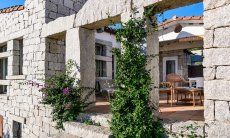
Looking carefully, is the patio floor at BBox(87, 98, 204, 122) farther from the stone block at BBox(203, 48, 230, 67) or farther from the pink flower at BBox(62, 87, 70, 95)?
the stone block at BBox(203, 48, 230, 67)

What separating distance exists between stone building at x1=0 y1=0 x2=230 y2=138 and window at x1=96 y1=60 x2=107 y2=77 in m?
3.75

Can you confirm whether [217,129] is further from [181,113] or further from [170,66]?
[170,66]

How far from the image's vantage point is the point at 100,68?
11477mm

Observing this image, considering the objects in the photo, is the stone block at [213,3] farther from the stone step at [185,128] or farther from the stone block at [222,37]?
the stone step at [185,128]

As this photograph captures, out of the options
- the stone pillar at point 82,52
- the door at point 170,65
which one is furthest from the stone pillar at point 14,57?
the door at point 170,65

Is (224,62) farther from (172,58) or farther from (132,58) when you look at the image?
(172,58)

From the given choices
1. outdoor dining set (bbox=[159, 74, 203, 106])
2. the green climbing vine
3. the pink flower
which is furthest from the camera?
outdoor dining set (bbox=[159, 74, 203, 106])

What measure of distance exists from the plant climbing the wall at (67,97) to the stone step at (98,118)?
221 mm

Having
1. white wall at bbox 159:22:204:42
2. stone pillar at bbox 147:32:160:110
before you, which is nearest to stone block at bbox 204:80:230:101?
stone pillar at bbox 147:32:160:110

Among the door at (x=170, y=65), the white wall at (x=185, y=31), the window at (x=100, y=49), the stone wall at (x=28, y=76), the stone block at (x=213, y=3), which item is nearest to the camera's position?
the stone block at (x=213, y=3)

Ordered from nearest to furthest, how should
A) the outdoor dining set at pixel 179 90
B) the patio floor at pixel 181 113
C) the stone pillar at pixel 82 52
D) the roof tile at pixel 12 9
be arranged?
the patio floor at pixel 181 113, the stone pillar at pixel 82 52, the outdoor dining set at pixel 179 90, the roof tile at pixel 12 9

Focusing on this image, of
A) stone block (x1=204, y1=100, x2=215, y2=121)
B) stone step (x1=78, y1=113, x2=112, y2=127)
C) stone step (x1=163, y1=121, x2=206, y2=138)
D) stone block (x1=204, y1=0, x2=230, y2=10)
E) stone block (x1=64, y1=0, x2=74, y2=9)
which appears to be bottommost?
stone step (x1=78, y1=113, x2=112, y2=127)

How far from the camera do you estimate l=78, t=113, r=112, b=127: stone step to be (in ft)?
15.5

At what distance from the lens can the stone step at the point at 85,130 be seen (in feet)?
13.8
